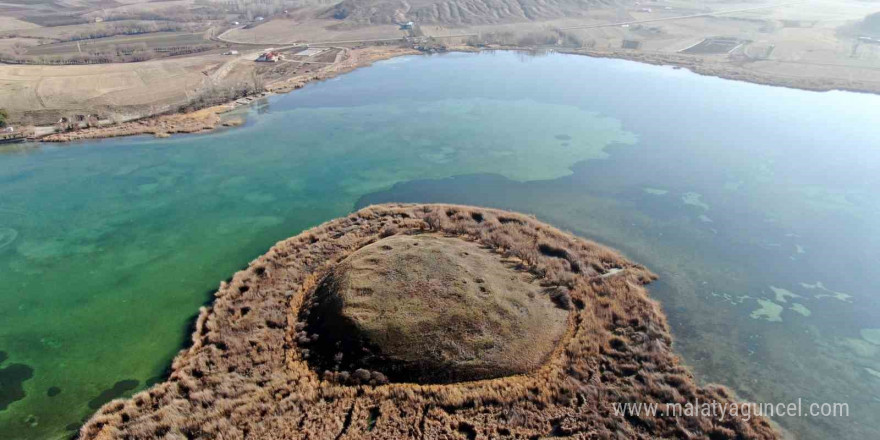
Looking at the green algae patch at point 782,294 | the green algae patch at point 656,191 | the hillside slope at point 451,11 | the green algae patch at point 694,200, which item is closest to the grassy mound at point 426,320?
the green algae patch at point 782,294

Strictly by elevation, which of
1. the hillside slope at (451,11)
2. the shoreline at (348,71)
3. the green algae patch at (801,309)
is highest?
the hillside slope at (451,11)

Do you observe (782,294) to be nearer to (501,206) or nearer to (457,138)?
(501,206)

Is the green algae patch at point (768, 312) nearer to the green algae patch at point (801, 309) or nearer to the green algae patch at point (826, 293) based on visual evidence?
the green algae patch at point (801, 309)

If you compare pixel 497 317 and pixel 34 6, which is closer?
pixel 497 317

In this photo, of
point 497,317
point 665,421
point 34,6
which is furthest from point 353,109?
point 34,6

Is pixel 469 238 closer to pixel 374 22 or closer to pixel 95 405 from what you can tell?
pixel 95 405

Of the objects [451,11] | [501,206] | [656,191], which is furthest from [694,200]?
[451,11]
